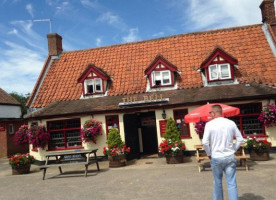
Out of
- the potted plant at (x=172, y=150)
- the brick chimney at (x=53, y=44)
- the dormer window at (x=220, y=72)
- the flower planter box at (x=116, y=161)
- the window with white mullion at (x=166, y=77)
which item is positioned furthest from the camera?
the brick chimney at (x=53, y=44)

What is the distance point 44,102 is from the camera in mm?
16297

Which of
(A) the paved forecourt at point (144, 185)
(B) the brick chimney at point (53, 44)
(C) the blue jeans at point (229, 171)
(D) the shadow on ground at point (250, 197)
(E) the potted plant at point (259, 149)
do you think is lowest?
(A) the paved forecourt at point (144, 185)

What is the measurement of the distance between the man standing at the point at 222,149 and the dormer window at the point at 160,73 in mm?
10615

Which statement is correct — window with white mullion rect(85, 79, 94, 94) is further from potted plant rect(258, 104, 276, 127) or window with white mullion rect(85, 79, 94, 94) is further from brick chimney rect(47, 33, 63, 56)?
potted plant rect(258, 104, 276, 127)

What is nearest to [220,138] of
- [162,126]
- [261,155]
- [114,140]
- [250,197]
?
[250,197]

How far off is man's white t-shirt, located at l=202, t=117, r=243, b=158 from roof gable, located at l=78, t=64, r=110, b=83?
39.4ft

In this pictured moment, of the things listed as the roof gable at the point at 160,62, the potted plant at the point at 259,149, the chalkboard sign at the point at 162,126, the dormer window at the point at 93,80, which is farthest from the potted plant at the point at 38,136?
the potted plant at the point at 259,149

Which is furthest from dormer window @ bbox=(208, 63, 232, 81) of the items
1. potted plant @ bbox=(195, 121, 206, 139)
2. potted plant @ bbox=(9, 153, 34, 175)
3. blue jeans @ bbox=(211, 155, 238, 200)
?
potted plant @ bbox=(9, 153, 34, 175)

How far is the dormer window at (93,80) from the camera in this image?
16.0 meters

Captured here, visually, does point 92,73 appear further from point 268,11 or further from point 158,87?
point 268,11

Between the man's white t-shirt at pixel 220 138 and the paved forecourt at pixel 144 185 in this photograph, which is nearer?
the man's white t-shirt at pixel 220 138

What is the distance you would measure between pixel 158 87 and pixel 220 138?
426 inches

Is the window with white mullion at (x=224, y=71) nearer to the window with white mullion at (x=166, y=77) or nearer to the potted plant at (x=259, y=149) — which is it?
the window with white mullion at (x=166, y=77)

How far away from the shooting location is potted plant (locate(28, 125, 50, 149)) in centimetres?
1391
